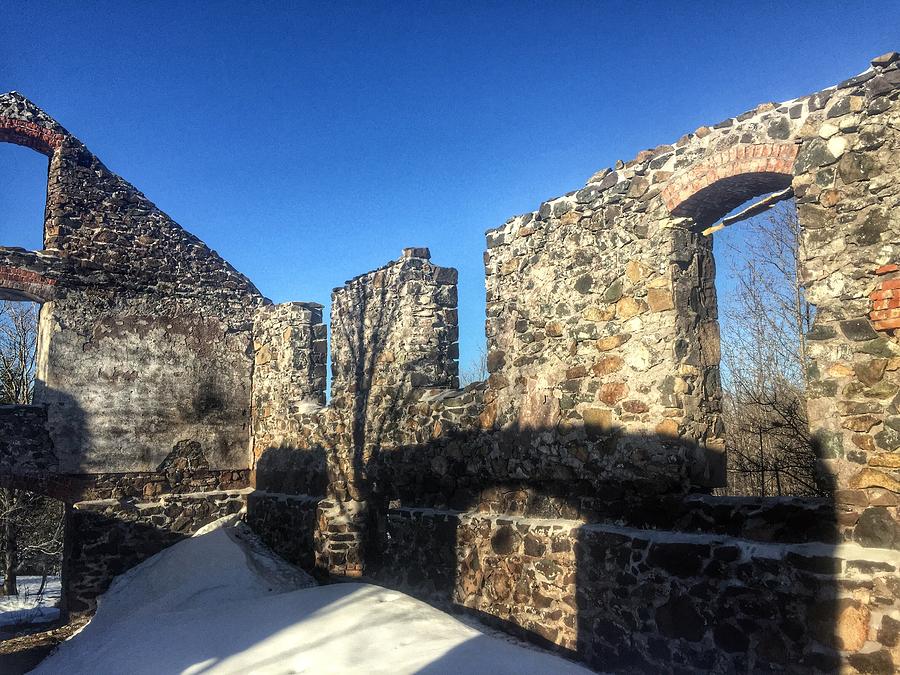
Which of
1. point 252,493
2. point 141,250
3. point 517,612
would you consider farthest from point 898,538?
point 141,250

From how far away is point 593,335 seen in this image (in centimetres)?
572

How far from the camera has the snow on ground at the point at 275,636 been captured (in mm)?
4109

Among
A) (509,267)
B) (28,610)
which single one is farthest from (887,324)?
(28,610)

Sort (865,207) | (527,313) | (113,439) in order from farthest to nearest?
(113,439)
(527,313)
(865,207)

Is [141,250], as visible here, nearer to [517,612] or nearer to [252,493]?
[252,493]

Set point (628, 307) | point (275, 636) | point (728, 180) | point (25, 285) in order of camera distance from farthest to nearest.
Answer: point (25, 285) < point (628, 307) < point (275, 636) < point (728, 180)

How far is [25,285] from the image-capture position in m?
9.85

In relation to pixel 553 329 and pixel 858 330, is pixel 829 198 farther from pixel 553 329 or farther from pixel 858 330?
pixel 553 329

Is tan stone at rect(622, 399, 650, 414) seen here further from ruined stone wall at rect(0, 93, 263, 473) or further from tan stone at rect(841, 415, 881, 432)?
ruined stone wall at rect(0, 93, 263, 473)

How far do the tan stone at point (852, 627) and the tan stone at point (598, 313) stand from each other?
258 cm

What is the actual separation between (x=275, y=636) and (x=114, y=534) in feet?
20.1

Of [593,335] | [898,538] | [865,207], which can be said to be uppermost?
[865,207]

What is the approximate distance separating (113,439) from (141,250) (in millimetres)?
2944

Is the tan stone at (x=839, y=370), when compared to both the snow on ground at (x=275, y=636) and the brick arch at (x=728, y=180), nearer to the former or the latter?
the brick arch at (x=728, y=180)
